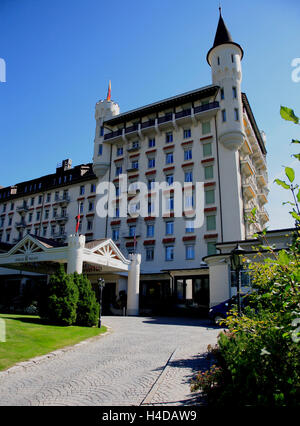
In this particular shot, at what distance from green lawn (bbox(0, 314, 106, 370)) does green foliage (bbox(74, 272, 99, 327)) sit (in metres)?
1.41

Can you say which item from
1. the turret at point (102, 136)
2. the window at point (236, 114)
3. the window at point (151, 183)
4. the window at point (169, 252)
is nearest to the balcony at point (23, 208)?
the turret at point (102, 136)

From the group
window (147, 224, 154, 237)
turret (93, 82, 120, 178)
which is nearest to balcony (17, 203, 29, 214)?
turret (93, 82, 120, 178)

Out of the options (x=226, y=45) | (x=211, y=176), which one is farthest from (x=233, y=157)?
(x=226, y=45)

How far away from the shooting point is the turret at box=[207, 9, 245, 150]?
31.4 m

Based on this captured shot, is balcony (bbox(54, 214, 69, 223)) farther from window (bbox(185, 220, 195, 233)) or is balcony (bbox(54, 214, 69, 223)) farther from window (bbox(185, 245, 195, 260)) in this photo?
window (bbox(185, 245, 195, 260))

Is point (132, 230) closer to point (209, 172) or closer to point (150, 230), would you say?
point (150, 230)

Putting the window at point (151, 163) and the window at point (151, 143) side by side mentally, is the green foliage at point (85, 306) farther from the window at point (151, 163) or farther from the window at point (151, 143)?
the window at point (151, 143)

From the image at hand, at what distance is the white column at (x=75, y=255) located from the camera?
67.5ft

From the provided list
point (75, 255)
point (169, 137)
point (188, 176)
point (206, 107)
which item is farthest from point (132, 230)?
point (206, 107)

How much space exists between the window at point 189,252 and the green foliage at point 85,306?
50.8 ft

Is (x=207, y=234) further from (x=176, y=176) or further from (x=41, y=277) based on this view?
(x=41, y=277)

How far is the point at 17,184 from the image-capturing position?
52.8 m

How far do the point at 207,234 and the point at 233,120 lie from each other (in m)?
12.4

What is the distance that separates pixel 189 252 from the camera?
101 feet
